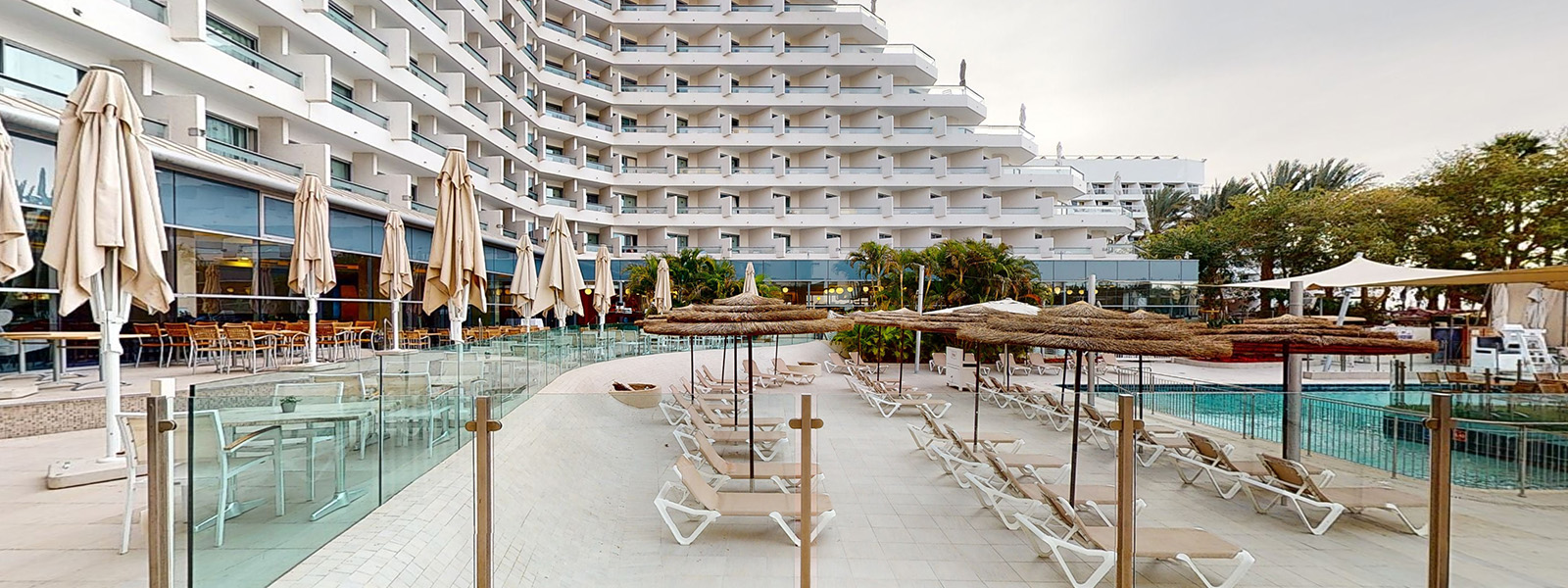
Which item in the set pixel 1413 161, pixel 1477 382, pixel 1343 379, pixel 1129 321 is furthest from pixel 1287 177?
pixel 1129 321

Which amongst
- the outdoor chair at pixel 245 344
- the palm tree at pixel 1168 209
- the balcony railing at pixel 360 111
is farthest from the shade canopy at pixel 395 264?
the palm tree at pixel 1168 209

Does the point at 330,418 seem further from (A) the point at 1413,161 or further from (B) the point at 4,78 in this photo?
(A) the point at 1413,161

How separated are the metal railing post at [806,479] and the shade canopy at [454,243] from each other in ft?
18.1

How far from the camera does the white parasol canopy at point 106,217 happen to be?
14.2 feet

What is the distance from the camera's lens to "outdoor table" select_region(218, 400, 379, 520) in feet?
10.7

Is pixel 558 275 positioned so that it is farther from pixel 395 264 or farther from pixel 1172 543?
pixel 1172 543

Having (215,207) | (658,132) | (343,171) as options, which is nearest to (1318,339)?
(215,207)

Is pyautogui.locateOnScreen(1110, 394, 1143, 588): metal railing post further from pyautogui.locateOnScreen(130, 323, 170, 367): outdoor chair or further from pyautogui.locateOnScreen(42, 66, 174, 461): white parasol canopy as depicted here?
pyautogui.locateOnScreen(130, 323, 170, 367): outdoor chair

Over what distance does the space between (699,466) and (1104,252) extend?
113ft

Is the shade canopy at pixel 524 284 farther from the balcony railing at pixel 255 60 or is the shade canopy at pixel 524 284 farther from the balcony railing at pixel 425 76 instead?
the balcony railing at pixel 425 76

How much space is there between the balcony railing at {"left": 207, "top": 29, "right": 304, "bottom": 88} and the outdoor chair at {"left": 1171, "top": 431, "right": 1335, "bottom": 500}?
1727 centimetres

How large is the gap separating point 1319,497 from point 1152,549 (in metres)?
1.50

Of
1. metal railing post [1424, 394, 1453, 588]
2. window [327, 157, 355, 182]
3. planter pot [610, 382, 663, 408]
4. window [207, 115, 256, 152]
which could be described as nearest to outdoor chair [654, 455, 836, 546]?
planter pot [610, 382, 663, 408]

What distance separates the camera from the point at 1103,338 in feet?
16.4
